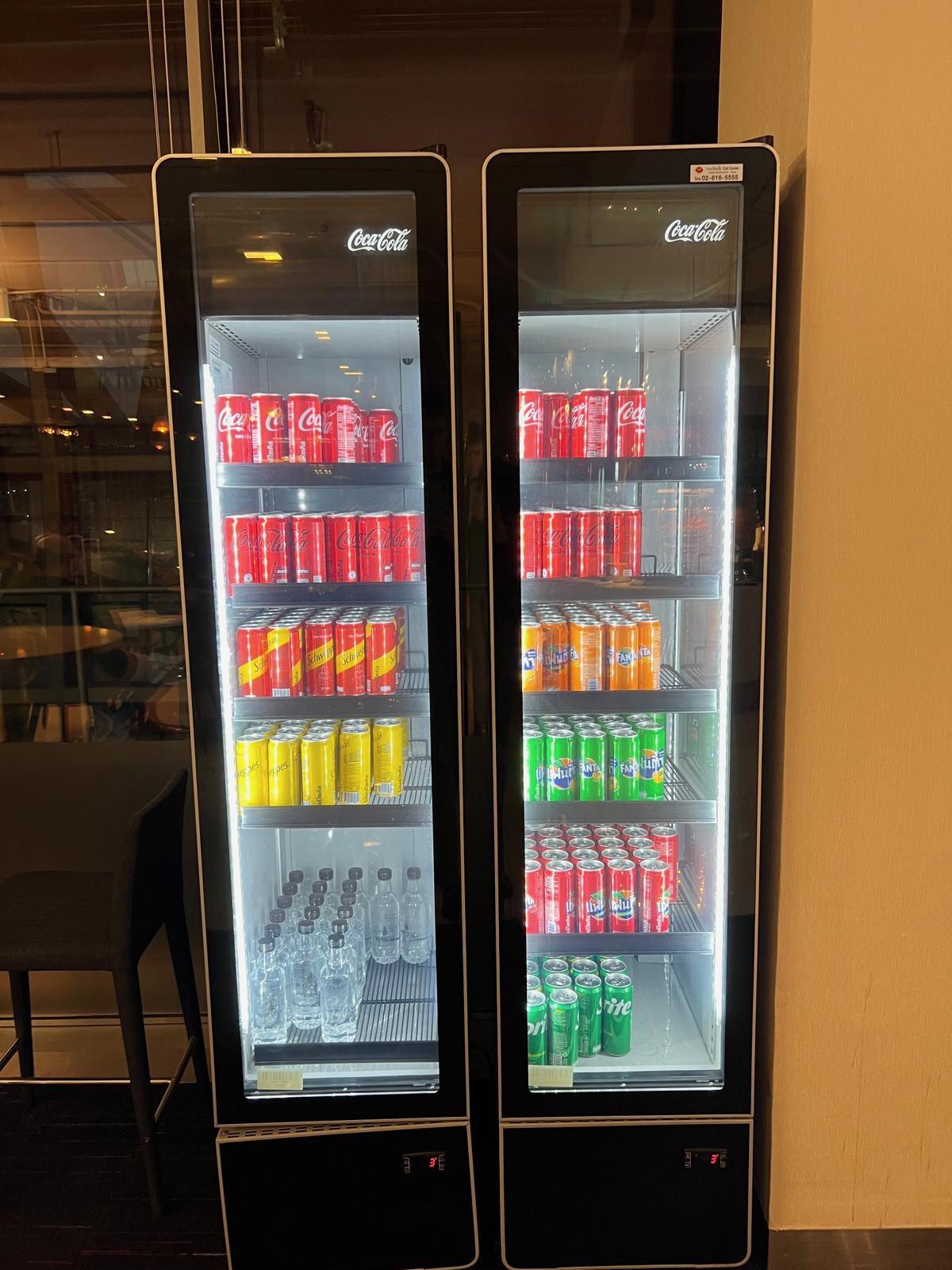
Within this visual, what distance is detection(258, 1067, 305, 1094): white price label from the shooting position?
5.96ft

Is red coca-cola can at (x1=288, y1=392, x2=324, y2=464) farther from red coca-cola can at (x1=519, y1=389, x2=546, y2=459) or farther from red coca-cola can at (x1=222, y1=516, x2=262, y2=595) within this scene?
red coca-cola can at (x1=519, y1=389, x2=546, y2=459)

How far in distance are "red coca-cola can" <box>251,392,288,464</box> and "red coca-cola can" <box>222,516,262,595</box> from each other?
14cm

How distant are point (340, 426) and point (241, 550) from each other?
0.35 metres


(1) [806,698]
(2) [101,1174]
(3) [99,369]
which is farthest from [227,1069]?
(3) [99,369]

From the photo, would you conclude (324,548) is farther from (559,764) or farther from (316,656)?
(559,764)

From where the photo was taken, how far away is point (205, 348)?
165cm

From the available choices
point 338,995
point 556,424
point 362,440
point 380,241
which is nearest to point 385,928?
point 338,995

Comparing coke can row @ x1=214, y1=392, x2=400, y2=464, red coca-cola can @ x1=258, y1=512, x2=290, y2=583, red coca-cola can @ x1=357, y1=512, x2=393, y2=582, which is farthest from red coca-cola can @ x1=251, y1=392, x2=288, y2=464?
red coca-cola can @ x1=357, y1=512, x2=393, y2=582

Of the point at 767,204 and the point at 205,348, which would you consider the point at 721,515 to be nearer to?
the point at 767,204

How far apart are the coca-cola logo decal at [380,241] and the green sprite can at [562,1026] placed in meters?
1.65

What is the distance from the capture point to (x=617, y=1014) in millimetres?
1901

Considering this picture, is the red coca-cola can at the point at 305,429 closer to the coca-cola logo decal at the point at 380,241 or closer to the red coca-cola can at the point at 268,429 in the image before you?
the red coca-cola can at the point at 268,429

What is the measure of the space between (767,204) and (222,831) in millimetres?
1661

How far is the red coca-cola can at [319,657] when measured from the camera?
186 cm
